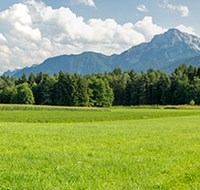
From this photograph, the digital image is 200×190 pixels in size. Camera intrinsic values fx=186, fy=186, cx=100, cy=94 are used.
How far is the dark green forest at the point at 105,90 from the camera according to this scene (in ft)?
312

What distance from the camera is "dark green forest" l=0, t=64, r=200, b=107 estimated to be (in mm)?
95000

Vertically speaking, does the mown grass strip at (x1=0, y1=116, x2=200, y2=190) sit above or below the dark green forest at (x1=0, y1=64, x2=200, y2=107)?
below

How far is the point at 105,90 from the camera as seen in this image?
105 meters

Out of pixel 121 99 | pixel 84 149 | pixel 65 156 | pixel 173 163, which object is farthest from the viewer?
pixel 121 99

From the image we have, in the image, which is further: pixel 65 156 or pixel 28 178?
pixel 65 156

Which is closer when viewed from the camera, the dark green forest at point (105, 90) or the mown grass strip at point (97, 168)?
the mown grass strip at point (97, 168)

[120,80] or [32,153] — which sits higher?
[120,80]

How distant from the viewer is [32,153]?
894cm

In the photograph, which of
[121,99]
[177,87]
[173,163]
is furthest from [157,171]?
[121,99]

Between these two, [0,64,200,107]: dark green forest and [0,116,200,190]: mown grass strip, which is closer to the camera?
[0,116,200,190]: mown grass strip

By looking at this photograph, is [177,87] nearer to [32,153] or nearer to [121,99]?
[121,99]

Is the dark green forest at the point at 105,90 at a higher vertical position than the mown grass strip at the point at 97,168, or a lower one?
higher

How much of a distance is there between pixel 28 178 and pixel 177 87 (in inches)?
4230

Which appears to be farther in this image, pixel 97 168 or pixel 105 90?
pixel 105 90
